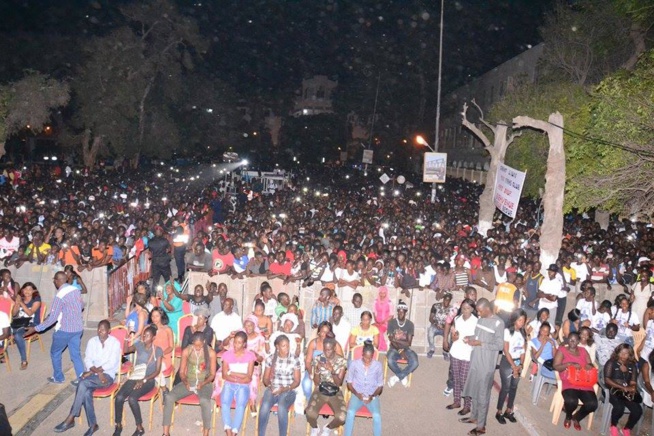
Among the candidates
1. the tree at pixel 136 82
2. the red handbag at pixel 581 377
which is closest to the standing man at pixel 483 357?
the red handbag at pixel 581 377

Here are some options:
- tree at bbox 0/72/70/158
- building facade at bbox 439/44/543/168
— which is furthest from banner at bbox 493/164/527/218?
tree at bbox 0/72/70/158

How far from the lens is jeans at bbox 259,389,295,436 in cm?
640

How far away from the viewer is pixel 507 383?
7.27 metres

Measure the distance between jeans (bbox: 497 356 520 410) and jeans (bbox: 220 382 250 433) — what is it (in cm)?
344

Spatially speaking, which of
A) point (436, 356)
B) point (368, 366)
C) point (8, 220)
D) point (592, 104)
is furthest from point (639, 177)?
point (8, 220)

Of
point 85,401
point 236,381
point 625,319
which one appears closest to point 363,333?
point 236,381

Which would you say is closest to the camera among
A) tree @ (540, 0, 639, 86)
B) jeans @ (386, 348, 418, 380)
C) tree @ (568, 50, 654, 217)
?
jeans @ (386, 348, 418, 380)

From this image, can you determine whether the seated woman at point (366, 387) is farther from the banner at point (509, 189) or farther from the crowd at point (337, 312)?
the banner at point (509, 189)

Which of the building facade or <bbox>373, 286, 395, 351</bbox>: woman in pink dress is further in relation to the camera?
the building facade

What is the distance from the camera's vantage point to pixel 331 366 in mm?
6645

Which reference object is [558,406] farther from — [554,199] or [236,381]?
[554,199]

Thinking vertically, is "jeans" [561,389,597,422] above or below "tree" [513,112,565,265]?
below

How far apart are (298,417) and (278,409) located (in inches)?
33.1

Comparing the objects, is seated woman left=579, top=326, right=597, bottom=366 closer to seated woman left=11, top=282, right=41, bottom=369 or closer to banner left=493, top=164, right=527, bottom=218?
banner left=493, top=164, right=527, bottom=218
